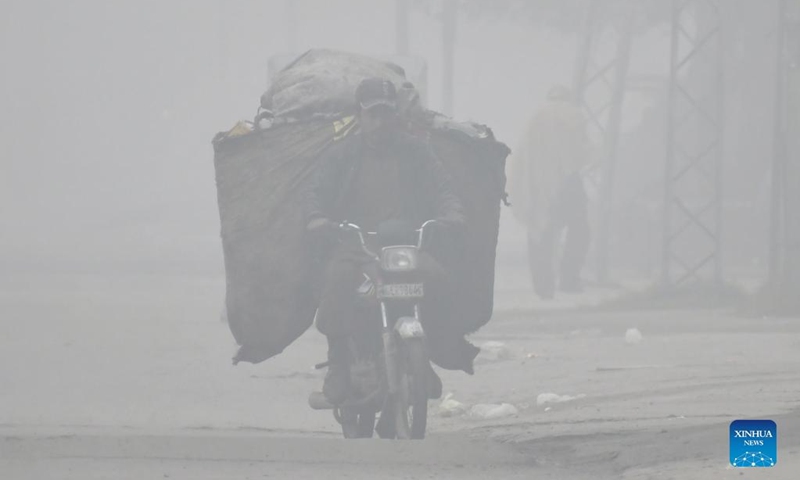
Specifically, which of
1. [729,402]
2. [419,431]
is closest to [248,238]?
[419,431]

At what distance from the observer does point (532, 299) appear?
Answer: 20.1 meters

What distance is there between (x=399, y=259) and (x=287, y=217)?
3.66ft

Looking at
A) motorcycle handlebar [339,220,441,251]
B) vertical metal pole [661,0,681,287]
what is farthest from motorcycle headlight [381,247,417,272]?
vertical metal pole [661,0,681,287]

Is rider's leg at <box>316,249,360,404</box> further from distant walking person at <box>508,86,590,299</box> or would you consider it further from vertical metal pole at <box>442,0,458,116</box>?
vertical metal pole at <box>442,0,458,116</box>

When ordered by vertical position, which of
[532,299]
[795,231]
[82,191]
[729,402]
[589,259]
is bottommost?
[82,191]

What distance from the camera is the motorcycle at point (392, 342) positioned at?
800cm

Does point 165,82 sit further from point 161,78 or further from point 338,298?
point 338,298

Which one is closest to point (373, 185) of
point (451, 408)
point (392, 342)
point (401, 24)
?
point (392, 342)

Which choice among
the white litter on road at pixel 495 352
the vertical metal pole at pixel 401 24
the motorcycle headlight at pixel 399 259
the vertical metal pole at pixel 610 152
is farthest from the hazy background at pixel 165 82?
the motorcycle headlight at pixel 399 259

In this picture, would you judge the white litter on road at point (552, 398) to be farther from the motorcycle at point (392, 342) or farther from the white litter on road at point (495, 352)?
the white litter on road at point (495, 352)

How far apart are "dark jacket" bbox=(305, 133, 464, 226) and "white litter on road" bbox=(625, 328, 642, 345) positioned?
549cm

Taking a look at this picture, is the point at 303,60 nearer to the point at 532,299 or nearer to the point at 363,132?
the point at 363,132

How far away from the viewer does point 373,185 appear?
8633mm

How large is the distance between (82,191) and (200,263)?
35372mm
